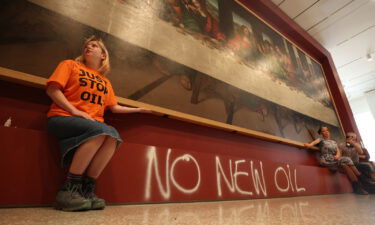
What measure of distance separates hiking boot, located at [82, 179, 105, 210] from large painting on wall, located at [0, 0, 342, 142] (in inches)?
25.9

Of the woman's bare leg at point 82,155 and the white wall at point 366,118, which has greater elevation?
the white wall at point 366,118

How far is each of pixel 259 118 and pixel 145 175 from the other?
5.03 feet

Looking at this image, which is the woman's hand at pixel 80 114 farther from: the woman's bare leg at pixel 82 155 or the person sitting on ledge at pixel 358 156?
the person sitting on ledge at pixel 358 156

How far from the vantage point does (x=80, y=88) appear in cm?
103

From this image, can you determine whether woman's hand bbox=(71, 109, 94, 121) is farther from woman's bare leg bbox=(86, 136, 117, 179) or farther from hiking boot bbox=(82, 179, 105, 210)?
hiking boot bbox=(82, 179, 105, 210)

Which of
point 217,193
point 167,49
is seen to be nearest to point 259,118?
point 217,193

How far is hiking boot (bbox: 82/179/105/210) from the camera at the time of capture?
0.88m

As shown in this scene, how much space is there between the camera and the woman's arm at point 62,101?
0.93m

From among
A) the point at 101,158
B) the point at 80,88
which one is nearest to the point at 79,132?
the point at 101,158

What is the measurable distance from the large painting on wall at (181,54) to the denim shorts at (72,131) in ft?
1.57

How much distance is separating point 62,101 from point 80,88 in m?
0.13

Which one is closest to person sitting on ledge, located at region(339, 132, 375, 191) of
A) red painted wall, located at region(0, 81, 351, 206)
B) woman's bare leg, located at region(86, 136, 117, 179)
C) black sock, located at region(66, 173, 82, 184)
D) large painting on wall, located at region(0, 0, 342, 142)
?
large painting on wall, located at region(0, 0, 342, 142)

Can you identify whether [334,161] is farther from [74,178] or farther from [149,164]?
[74,178]

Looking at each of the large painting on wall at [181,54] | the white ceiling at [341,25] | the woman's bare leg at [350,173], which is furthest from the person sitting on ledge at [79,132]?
the white ceiling at [341,25]
